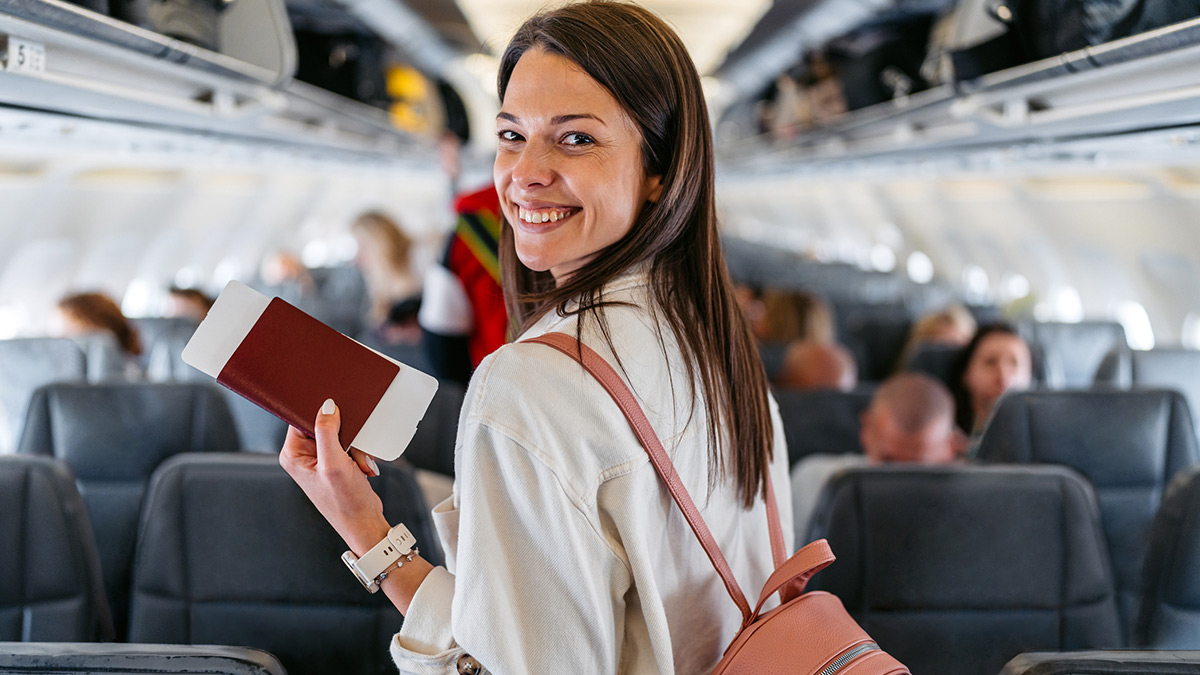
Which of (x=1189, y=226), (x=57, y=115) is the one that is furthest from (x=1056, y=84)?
(x=1189, y=226)

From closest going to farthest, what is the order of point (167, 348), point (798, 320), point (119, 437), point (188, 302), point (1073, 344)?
1. point (119, 437)
2. point (167, 348)
3. point (1073, 344)
4. point (798, 320)
5. point (188, 302)

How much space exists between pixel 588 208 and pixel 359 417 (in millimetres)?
408

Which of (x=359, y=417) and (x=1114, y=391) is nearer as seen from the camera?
(x=359, y=417)

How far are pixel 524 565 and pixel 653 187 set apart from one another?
0.56 metres

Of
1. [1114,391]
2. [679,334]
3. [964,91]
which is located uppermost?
[964,91]

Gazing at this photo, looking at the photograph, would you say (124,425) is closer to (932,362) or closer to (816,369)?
(816,369)

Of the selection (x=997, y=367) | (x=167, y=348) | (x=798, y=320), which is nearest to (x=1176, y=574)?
(x=997, y=367)

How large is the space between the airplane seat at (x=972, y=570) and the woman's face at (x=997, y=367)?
231 centimetres

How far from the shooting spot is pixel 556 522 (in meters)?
1.17

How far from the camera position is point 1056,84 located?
3.04 metres

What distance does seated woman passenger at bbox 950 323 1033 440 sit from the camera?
429cm

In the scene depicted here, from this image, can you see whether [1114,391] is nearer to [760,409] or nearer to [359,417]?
[760,409]

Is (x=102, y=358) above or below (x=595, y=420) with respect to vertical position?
below

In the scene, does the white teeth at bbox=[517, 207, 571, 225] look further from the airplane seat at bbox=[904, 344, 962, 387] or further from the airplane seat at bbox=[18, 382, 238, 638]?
the airplane seat at bbox=[904, 344, 962, 387]
